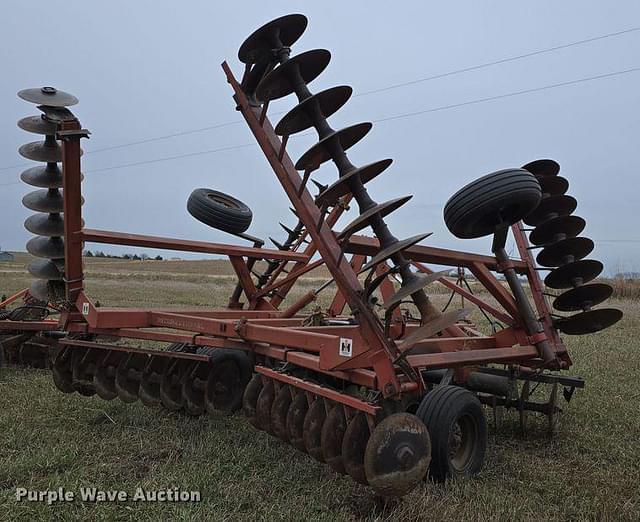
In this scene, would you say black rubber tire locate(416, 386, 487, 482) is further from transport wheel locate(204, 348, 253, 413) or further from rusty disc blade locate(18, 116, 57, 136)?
rusty disc blade locate(18, 116, 57, 136)

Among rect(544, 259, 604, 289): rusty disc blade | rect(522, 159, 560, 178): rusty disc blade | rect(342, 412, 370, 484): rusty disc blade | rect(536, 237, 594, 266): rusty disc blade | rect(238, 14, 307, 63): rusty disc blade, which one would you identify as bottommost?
rect(342, 412, 370, 484): rusty disc blade

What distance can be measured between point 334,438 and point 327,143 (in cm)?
146

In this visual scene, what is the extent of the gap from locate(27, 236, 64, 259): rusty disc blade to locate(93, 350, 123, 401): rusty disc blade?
0.94 meters

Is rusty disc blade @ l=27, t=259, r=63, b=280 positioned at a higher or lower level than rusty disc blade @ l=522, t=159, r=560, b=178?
lower

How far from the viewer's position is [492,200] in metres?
3.01

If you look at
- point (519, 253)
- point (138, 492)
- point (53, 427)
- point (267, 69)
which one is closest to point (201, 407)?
point (53, 427)

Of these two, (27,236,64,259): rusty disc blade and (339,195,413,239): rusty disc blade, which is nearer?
(339,195,413,239): rusty disc blade

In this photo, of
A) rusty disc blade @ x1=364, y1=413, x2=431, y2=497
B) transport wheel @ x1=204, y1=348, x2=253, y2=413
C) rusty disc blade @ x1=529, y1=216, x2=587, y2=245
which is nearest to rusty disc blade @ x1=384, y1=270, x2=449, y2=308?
rusty disc blade @ x1=364, y1=413, x2=431, y2=497

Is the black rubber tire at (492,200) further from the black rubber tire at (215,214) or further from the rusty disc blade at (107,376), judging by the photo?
the rusty disc blade at (107,376)

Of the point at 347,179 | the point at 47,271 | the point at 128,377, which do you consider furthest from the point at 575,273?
the point at 47,271

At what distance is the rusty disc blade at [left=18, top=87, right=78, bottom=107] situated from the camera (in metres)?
4.14

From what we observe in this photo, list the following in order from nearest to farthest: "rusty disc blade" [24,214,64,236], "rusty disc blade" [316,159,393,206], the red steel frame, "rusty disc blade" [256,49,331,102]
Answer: "rusty disc blade" [316,159,393,206] → the red steel frame → "rusty disc blade" [256,49,331,102] → "rusty disc blade" [24,214,64,236]

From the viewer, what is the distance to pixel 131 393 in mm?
3957

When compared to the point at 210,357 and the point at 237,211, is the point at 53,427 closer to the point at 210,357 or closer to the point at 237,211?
the point at 210,357
